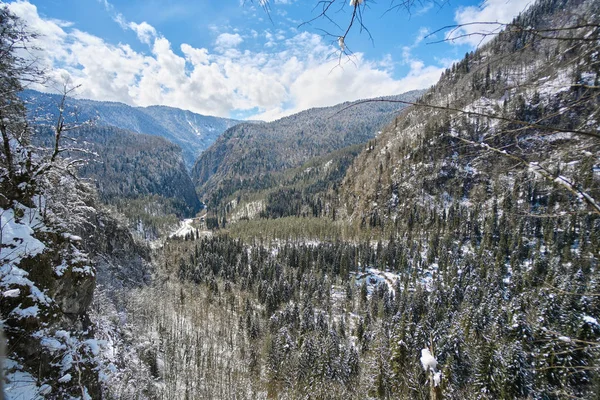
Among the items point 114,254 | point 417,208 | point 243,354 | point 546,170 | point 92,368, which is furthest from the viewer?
point 417,208

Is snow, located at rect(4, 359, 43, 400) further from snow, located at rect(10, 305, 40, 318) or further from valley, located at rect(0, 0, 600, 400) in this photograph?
snow, located at rect(10, 305, 40, 318)

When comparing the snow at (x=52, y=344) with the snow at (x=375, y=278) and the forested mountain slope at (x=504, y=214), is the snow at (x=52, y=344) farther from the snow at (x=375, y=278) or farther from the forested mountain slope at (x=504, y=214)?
the snow at (x=375, y=278)

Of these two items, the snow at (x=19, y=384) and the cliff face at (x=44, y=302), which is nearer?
the snow at (x=19, y=384)

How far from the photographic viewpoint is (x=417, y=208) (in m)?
104

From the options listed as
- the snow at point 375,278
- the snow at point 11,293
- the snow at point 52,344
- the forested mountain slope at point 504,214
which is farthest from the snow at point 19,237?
the snow at point 375,278

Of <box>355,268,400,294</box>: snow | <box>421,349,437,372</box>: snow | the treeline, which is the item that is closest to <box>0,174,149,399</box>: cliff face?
<box>421,349,437,372</box>: snow

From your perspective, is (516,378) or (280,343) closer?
(516,378)

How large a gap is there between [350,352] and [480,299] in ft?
108

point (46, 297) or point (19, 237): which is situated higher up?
point (19, 237)

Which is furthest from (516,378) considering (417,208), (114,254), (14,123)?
(417,208)

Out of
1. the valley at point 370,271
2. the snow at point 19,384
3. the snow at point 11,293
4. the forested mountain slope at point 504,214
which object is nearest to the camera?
the forested mountain slope at point 504,214

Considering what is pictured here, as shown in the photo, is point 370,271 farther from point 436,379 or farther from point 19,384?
point 436,379

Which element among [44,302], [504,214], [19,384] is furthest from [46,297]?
[504,214]

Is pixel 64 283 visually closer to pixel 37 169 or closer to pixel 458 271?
pixel 37 169
